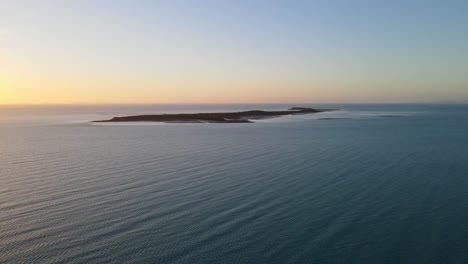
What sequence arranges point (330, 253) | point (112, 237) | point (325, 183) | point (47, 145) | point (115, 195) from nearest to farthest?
point (330, 253), point (112, 237), point (115, 195), point (325, 183), point (47, 145)

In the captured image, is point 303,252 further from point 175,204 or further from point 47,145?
point 47,145

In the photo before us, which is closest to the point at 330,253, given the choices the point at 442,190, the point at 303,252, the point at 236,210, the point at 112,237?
the point at 303,252

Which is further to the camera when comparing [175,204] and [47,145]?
[47,145]

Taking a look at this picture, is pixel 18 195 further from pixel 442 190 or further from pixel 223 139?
pixel 223 139

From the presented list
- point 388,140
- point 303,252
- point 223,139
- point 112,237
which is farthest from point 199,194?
point 388,140

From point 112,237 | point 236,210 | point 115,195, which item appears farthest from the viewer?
point 115,195

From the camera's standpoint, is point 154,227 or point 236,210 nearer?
point 154,227

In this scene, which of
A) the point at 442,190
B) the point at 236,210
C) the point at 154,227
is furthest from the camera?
the point at 442,190
